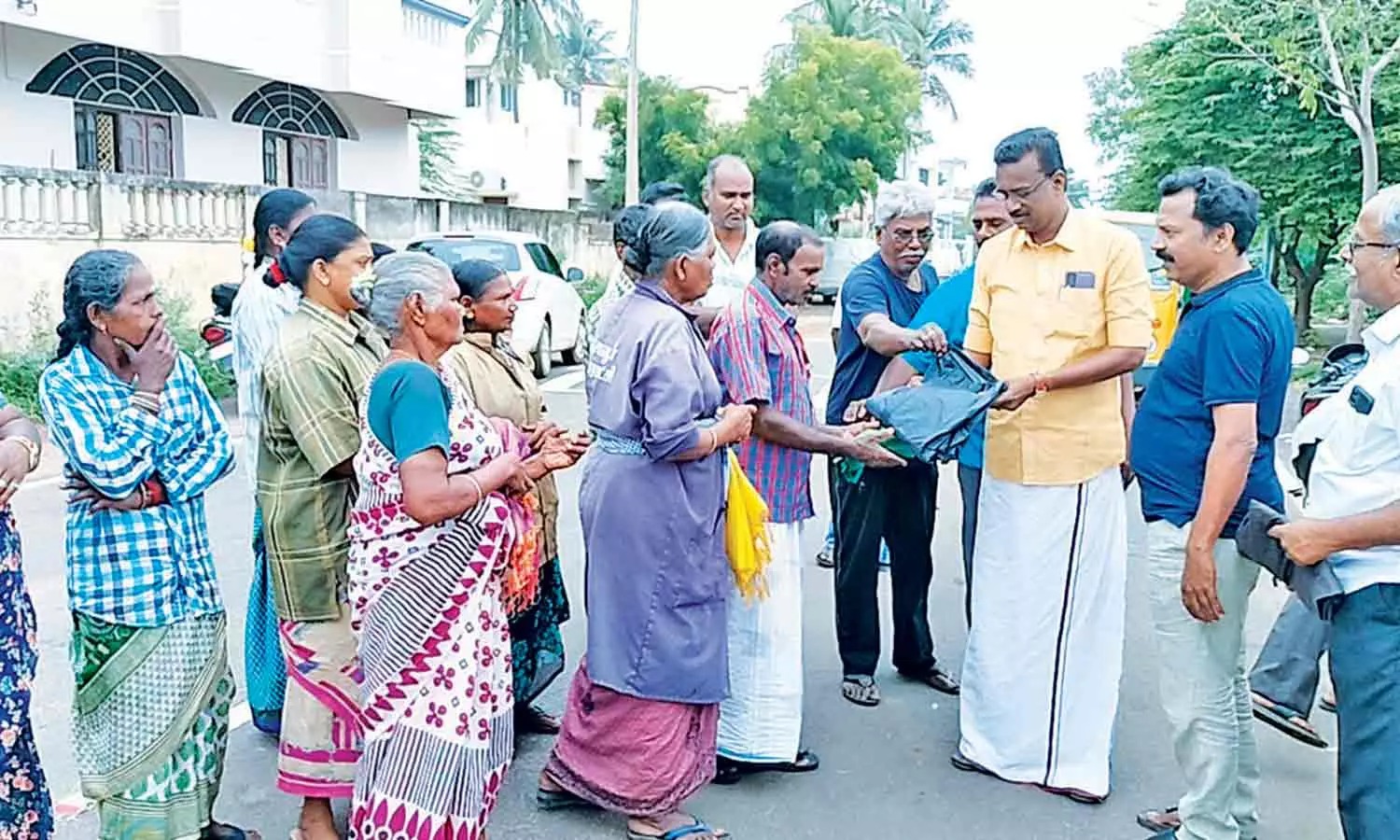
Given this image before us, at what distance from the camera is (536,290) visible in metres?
14.3

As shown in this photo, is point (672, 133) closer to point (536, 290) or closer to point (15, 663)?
point (536, 290)

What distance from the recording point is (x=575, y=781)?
147 inches

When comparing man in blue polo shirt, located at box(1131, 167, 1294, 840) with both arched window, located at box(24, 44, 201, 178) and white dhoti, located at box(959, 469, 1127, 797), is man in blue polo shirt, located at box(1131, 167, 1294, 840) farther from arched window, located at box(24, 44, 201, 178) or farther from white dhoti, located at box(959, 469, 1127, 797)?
arched window, located at box(24, 44, 201, 178)

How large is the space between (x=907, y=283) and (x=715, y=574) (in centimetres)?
170

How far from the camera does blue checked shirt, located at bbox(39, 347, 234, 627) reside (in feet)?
9.83

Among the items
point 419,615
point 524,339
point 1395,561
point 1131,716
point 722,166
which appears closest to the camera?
point 1395,561

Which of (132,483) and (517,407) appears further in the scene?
(517,407)

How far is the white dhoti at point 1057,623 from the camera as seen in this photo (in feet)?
12.9

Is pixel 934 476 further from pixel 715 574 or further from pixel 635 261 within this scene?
pixel 635 261

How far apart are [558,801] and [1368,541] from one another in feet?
7.90

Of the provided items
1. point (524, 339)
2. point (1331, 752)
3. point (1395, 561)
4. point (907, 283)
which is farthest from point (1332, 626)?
point (524, 339)

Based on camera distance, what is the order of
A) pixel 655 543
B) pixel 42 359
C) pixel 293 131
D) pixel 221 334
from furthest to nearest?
pixel 293 131 → pixel 42 359 → pixel 221 334 → pixel 655 543

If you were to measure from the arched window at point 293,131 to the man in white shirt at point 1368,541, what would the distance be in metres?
17.9

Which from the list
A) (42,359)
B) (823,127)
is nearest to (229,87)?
(42,359)
